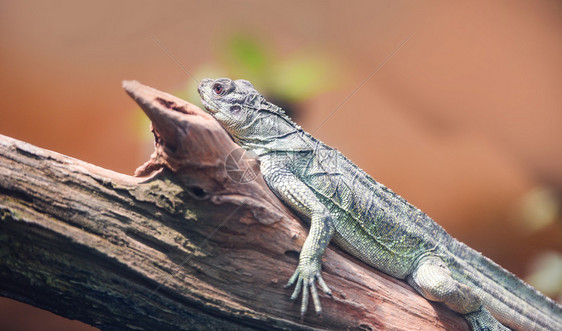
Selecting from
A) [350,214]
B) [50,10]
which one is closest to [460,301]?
[350,214]

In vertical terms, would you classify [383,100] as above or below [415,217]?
above

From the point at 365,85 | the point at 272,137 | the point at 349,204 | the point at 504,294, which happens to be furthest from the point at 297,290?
the point at 365,85

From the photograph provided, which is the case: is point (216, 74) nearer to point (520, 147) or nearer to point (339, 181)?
point (339, 181)

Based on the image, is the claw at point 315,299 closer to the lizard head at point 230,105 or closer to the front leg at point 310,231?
the front leg at point 310,231

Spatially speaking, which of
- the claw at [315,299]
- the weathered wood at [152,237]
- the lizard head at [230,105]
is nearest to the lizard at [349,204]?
the lizard head at [230,105]

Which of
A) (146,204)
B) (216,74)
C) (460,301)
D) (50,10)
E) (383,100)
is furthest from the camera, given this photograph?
(383,100)

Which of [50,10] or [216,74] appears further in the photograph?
[216,74]
